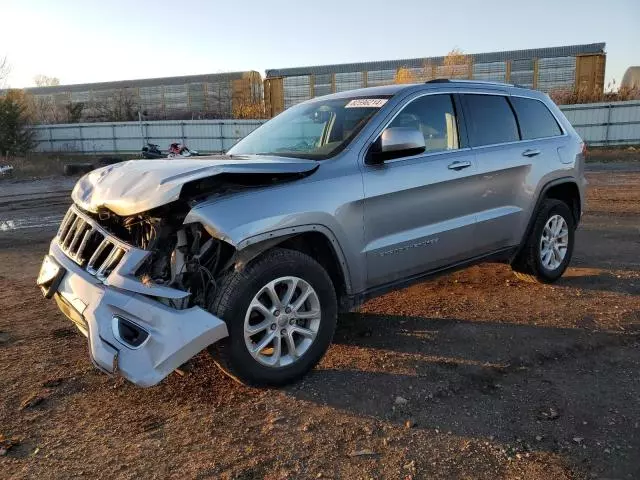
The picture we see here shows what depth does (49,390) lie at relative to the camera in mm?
3354

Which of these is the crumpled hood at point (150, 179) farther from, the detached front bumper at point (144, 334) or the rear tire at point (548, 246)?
the rear tire at point (548, 246)

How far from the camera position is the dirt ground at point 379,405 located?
261cm

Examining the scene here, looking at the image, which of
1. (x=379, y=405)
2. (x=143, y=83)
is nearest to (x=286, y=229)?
(x=379, y=405)

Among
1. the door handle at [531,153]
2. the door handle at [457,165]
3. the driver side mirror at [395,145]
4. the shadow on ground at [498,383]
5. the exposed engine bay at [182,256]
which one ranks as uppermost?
the driver side mirror at [395,145]

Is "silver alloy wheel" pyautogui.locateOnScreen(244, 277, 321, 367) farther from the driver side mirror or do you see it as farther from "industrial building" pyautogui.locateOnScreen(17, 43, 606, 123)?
"industrial building" pyautogui.locateOnScreen(17, 43, 606, 123)

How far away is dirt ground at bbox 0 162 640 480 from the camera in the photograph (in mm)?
2607

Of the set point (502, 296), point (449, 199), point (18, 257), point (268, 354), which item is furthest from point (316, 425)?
point (18, 257)

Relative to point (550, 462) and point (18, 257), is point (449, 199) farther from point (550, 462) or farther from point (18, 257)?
point (18, 257)

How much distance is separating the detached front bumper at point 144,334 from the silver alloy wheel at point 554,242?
144 inches

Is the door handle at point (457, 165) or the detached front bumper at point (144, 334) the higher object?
the door handle at point (457, 165)

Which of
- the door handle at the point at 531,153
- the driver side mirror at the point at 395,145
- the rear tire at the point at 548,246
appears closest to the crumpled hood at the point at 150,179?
the driver side mirror at the point at 395,145

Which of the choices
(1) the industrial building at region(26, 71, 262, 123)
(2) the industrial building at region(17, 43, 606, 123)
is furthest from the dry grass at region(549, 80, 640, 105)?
(1) the industrial building at region(26, 71, 262, 123)

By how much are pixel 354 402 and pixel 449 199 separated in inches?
71.7

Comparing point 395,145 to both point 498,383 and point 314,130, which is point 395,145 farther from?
point 498,383
